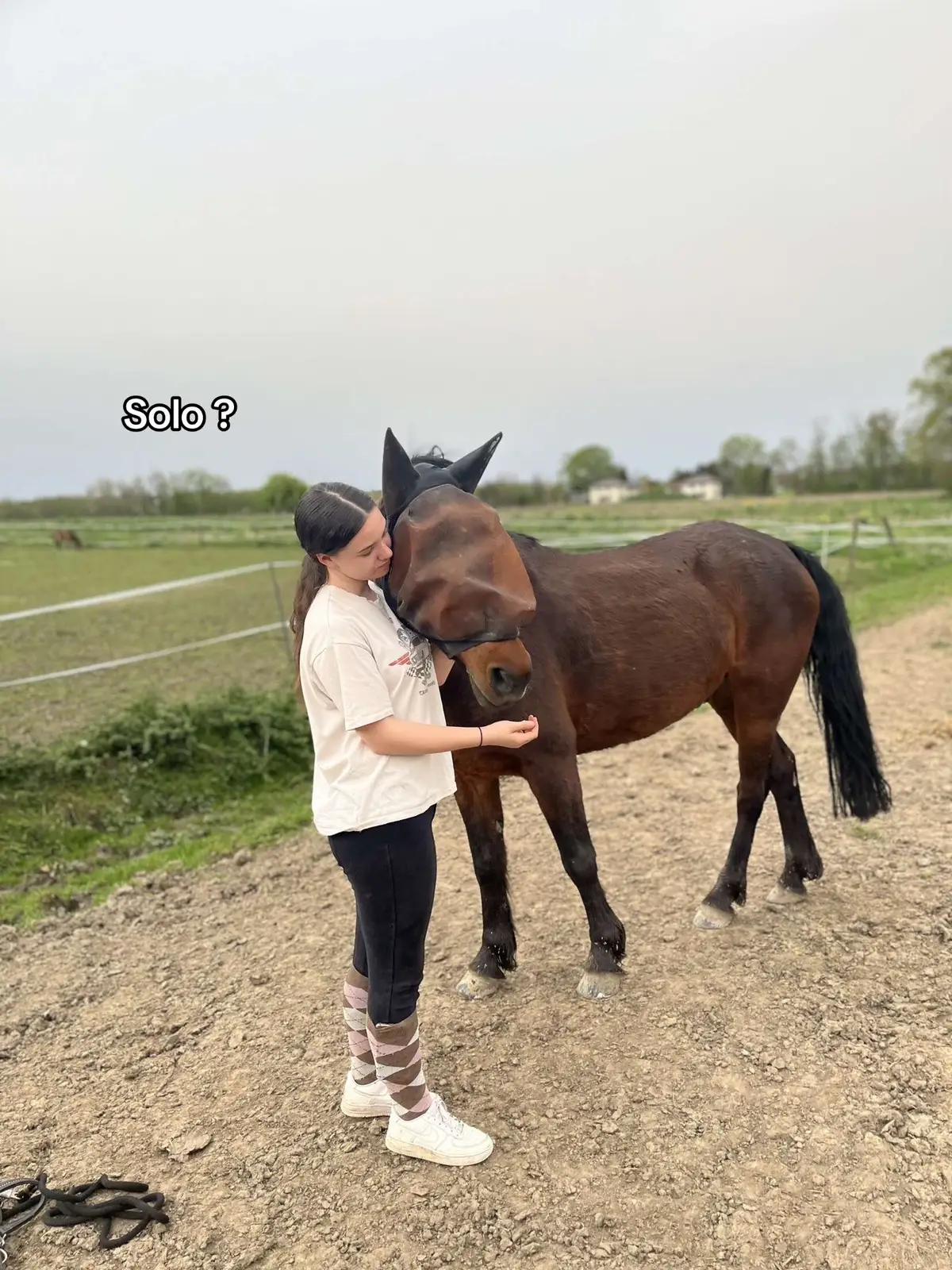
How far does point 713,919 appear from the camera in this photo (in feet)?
11.8

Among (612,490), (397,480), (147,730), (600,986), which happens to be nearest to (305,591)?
(397,480)

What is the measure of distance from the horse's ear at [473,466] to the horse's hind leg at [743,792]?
6.08 ft

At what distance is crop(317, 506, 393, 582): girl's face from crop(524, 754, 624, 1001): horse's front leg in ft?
3.73

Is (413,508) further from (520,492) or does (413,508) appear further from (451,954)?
(520,492)

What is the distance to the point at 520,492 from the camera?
4512 cm

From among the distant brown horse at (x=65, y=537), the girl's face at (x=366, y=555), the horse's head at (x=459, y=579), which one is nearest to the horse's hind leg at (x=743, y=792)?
the horse's head at (x=459, y=579)

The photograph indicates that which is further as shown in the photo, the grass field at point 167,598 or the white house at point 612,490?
the white house at point 612,490

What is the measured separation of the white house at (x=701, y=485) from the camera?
263 feet

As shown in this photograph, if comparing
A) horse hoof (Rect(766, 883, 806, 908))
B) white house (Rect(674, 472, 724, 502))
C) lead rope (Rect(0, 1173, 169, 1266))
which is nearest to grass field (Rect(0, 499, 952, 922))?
lead rope (Rect(0, 1173, 169, 1266))

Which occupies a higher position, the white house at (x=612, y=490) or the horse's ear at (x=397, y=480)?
the horse's ear at (x=397, y=480)

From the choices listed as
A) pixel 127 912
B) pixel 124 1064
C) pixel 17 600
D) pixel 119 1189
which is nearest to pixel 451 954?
pixel 124 1064

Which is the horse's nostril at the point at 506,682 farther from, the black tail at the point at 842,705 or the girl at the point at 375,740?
the black tail at the point at 842,705

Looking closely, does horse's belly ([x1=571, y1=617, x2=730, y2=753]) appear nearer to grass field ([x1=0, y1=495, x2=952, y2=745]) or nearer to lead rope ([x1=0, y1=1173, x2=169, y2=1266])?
lead rope ([x1=0, y1=1173, x2=169, y2=1266])

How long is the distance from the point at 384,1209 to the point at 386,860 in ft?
3.35
